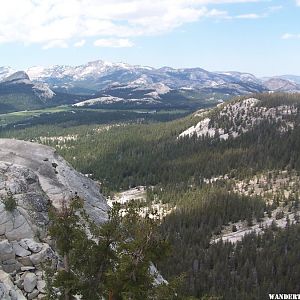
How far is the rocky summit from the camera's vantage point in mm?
38375

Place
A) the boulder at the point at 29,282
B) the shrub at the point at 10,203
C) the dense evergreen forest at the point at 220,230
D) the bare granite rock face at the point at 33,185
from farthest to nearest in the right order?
the dense evergreen forest at the point at 220,230 < the bare granite rock face at the point at 33,185 < the shrub at the point at 10,203 < the boulder at the point at 29,282

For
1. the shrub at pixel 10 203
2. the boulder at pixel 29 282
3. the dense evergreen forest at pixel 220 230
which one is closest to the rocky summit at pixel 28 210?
the boulder at pixel 29 282

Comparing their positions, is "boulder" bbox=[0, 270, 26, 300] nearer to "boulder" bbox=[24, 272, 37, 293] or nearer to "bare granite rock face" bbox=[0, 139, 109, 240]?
"boulder" bbox=[24, 272, 37, 293]

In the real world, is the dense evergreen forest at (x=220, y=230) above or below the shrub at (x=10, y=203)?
below

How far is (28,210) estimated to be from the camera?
50219 mm

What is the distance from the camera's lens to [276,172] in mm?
176375

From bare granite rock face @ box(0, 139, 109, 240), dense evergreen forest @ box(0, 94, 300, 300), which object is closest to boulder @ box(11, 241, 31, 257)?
bare granite rock face @ box(0, 139, 109, 240)

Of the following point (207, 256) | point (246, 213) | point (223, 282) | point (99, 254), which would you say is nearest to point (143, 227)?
point (99, 254)

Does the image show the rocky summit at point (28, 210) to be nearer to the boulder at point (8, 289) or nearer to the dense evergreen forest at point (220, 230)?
the boulder at point (8, 289)

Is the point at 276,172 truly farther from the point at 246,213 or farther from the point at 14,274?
the point at 14,274

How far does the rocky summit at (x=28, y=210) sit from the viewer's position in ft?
126

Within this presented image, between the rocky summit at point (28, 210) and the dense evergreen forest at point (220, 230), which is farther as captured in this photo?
the dense evergreen forest at point (220, 230)

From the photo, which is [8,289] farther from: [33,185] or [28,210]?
[33,185]

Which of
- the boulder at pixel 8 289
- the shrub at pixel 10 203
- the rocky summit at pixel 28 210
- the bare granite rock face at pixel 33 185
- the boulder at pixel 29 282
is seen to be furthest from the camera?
the bare granite rock face at pixel 33 185
